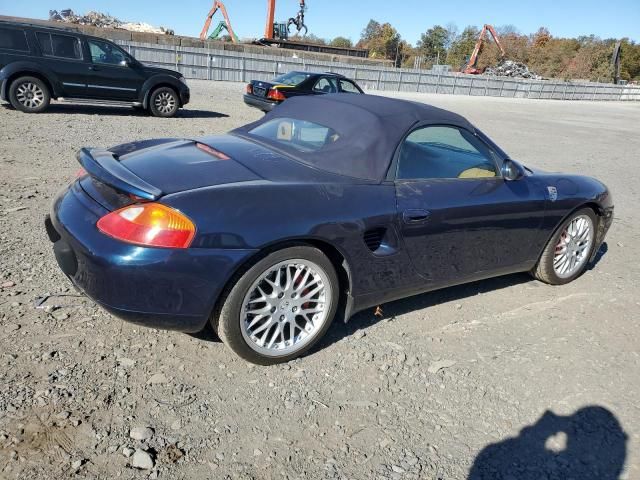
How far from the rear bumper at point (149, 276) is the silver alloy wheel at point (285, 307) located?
0.77 ft

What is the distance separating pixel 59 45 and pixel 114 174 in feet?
32.4

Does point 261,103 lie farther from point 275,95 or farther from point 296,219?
point 296,219

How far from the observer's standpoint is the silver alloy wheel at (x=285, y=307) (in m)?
2.77

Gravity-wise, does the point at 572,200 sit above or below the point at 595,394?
above

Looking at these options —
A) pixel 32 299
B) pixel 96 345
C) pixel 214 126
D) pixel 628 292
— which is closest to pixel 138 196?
pixel 96 345

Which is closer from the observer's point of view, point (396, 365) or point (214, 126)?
point (396, 365)

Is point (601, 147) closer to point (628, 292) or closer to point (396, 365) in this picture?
point (628, 292)

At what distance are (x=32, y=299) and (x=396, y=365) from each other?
2.35 metres

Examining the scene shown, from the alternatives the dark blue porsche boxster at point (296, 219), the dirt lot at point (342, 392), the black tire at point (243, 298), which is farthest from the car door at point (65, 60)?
the black tire at point (243, 298)

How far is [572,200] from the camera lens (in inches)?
164

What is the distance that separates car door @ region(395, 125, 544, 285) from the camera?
3.23 meters

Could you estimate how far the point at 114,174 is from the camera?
8.98ft

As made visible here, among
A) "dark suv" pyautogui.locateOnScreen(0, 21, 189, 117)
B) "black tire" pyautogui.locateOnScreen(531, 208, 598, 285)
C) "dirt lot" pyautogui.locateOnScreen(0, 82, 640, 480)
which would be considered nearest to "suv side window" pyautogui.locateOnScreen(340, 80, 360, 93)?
"dark suv" pyautogui.locateOnScreen(0, 21, 189, 117)

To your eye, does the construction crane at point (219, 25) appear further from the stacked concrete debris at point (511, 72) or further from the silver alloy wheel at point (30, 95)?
the silver alloy wheel at point (30, 95)
